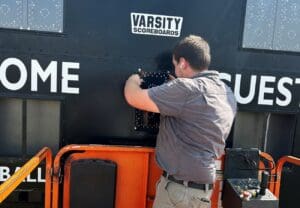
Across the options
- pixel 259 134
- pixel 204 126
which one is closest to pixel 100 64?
pixel 204 126

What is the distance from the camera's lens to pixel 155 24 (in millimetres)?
2391

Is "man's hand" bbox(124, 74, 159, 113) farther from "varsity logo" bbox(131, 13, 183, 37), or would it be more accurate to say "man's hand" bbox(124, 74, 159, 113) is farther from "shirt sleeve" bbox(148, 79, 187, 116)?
"varsity logo" bbox(131, 13, 183, 37)

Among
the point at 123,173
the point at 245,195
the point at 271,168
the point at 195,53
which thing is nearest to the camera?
the point at 195,53

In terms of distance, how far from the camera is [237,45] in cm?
248

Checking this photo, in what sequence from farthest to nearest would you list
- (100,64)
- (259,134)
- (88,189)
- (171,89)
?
(259,134), (100,64), (88,189), (171,89)

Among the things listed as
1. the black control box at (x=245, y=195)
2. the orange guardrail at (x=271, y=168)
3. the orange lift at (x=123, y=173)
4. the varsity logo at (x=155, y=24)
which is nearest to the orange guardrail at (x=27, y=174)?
the orange lift at (x=123, y=173)

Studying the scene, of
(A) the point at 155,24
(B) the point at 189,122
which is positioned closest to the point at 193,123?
(B) the point at 189,122

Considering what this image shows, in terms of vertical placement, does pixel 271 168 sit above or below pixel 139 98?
below

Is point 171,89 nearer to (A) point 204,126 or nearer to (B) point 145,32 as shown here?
(A) point 204,126

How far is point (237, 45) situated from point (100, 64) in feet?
3.23

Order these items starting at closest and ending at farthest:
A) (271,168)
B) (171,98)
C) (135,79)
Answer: (171,98) → (135,79) → (271,168)

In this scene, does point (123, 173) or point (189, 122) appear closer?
point (189, 122)

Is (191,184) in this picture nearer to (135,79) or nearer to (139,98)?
(139,98)

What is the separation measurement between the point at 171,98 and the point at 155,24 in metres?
0.74
